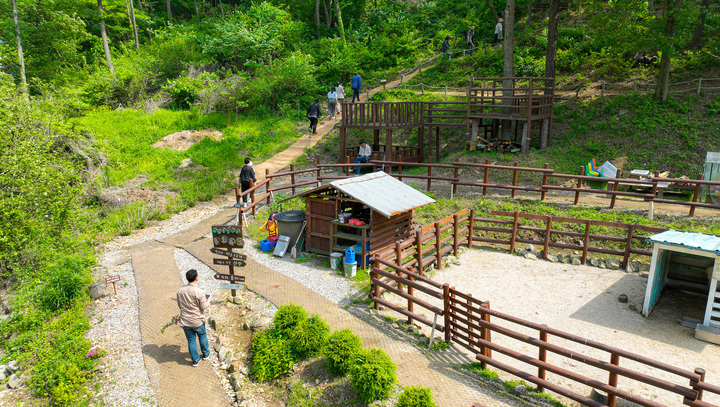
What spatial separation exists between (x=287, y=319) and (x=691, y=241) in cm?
901

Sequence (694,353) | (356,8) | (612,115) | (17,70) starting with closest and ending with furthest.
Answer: (694,353), (612,115), (17,70), (356,8)

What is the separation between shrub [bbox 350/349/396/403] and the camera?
7.00 metres

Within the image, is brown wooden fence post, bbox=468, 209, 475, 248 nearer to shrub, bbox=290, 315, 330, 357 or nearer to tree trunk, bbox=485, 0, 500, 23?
shrub, bbox=290, 315, 330, 357

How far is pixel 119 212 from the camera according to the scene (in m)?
17.2

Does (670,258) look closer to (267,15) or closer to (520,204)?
(520,204)

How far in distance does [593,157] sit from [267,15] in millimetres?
26578

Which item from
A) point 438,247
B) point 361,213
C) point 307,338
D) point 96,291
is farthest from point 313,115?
point 307,338

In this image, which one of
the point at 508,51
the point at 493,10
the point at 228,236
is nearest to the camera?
the point at 228,236

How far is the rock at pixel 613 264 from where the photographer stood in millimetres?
12766

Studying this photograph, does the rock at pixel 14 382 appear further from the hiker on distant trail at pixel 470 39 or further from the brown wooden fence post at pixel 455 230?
the hiker on distant trail at pixel 470 39

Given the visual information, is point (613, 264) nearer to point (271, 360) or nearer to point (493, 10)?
point (271, 360)

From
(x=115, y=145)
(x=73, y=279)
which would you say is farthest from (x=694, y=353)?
(x=115, y=145)

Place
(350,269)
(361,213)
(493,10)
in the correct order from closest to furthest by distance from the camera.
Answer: (350,269) < (361,213) < (493,10)

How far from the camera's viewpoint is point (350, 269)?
465 inches
